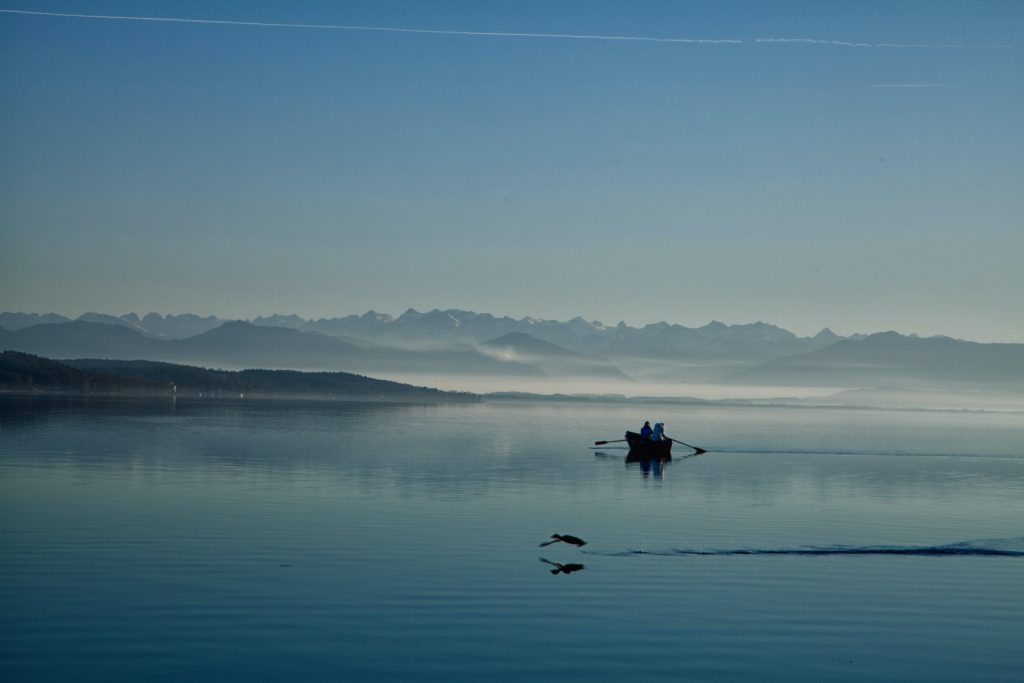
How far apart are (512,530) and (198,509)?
1310cm

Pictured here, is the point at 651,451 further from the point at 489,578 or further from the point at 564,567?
the point at 489,578

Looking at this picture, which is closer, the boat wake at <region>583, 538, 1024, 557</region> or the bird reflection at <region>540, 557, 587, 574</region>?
the bird reflection at <region>540, 557, 587, 574</region>

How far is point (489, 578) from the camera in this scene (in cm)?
2995

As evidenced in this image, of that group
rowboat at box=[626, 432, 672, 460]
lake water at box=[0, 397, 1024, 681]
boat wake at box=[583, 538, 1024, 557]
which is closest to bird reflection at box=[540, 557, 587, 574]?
lake water at box=[0, 397, 1024, 681]

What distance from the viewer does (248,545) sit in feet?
113

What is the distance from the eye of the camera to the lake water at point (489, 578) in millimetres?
21391

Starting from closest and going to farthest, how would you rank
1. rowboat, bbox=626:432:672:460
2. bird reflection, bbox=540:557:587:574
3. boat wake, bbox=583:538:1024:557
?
bird reflection, bbox=540:557:587:574
boat wake, bbox=583:538:1024:557
rowboat, bbox=626:432:672:460

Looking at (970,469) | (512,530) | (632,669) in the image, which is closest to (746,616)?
(632,669)

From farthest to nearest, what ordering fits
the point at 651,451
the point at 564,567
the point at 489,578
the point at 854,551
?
1. the point at 651,451
2. the point at 854,551
3. the point at 564,567
4. the point at 489,578

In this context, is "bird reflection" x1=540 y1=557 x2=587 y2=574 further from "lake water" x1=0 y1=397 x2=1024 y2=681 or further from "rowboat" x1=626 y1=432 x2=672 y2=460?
"rowboat" x1=626 y1=432 x2=672 y2=460

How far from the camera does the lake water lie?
842 inches

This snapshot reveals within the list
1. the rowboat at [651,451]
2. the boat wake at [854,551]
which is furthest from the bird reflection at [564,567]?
the rowboat at [651,451]

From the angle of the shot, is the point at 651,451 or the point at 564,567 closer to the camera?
the point at 564,567

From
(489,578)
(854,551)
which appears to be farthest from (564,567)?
(854,551)
